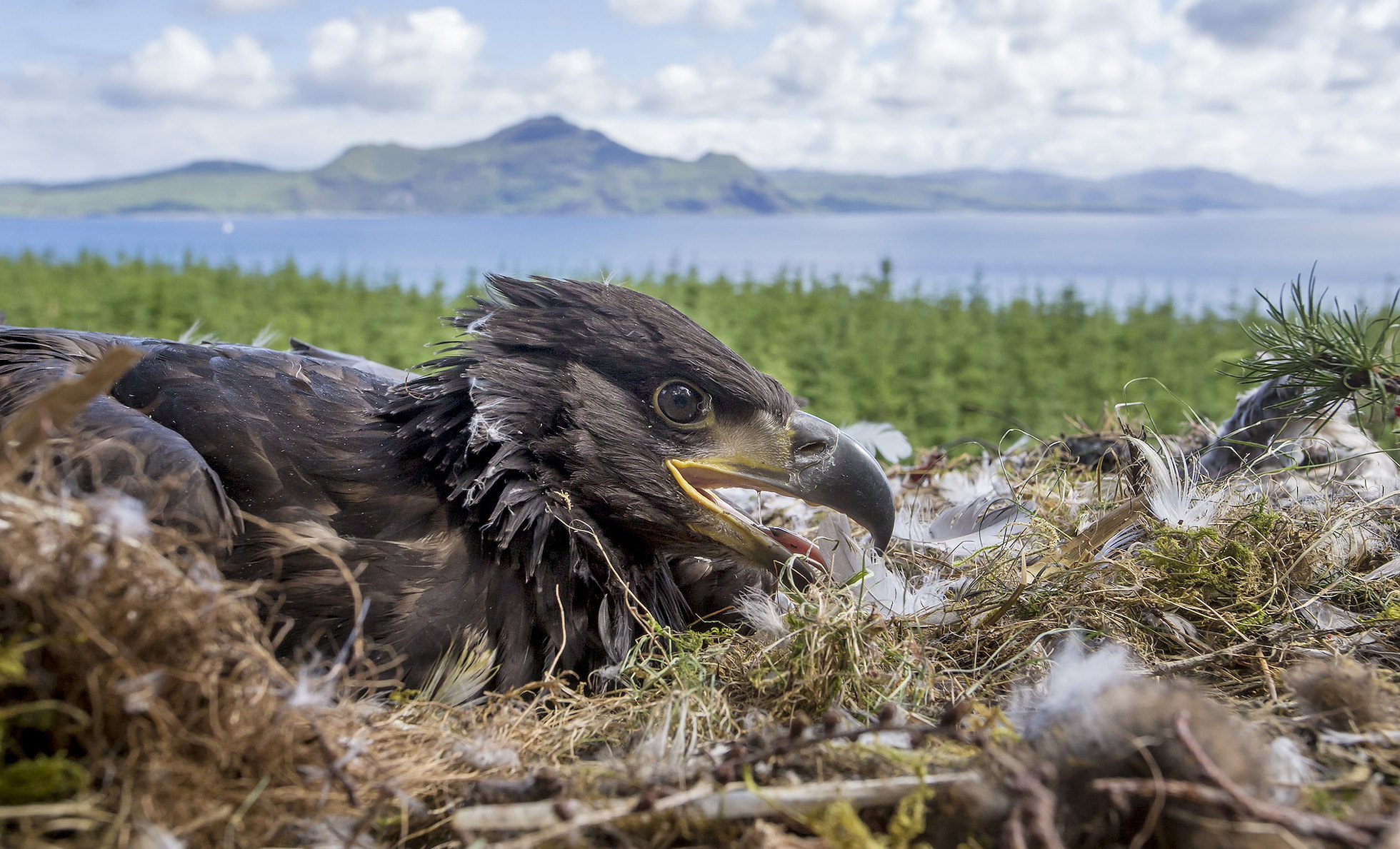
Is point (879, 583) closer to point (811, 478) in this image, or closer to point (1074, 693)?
point (811, 478)

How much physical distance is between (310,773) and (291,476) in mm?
974

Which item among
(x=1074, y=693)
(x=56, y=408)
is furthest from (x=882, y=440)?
(x=56, y=408)

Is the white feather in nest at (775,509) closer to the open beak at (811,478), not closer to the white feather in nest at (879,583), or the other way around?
the white feather in nest at (879,583)

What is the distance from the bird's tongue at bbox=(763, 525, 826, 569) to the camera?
8.55ft

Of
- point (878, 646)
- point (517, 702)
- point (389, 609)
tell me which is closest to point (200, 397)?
point (389, 609)

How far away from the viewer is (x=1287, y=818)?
1.26 meters

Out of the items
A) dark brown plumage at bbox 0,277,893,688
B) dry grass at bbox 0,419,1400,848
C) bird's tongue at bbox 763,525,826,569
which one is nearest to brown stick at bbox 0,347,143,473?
dry grass at bbox 0,419,1400,848

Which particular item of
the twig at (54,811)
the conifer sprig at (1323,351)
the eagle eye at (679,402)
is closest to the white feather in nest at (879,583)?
the eagle eye at (679,402)

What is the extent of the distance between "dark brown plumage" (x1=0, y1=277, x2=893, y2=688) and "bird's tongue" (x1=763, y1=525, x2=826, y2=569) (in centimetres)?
2

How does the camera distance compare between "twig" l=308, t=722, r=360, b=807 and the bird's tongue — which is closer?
"twig" l=308, t=722, r=360, b=807

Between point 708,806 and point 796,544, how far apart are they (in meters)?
1.20

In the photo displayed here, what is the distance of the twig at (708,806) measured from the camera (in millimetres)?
1465

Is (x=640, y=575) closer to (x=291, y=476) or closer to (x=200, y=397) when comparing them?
(x=291, y=476)

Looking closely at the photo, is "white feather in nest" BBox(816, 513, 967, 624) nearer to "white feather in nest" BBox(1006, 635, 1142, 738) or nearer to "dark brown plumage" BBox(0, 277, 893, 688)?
"dark brown plumage" BBox(0, 277, 893, 688)
